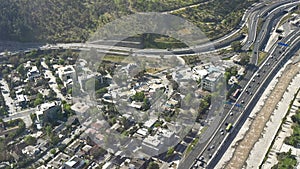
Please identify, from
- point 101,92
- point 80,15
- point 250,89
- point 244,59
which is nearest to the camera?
point 101,92

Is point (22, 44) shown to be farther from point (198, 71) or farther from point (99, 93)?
point (198, 71)

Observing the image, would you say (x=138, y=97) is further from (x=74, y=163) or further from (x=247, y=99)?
(x=247, y=99)

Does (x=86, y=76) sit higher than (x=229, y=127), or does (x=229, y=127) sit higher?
(x=86, y=76)

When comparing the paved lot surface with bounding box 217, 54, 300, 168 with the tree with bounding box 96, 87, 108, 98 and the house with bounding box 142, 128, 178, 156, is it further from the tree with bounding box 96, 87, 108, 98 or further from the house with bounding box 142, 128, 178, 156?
the tree with bounding box 96, 87, 108, 98

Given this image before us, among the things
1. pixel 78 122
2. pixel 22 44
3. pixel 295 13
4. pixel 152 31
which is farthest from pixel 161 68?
pixel 295 13

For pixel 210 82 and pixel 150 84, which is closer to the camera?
pixel 210 82

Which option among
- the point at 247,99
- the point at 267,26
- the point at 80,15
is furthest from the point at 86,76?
the point at 267,26

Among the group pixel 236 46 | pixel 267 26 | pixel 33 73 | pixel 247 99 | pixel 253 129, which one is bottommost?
pixel 253 129
